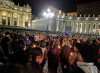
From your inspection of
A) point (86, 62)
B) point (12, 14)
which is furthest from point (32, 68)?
point (12, 14)

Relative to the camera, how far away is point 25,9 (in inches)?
2773

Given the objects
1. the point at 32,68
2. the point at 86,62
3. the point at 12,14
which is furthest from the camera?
the point at 12,14

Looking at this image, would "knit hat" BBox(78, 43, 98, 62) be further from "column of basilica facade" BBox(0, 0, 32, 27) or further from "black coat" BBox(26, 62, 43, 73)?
"column of basilica facade" BBox(0, 0, 32, 27)

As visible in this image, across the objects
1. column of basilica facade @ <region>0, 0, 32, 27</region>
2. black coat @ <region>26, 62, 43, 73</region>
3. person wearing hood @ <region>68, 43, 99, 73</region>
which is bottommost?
black coat @ <region>26, 62, 43, 73</region>

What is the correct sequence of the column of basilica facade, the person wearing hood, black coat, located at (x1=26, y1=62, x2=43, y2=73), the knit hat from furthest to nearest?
the column of basilica facade → black coat, located at (x1=26, y1=62, x2=43, y2=73) → the knit hat → the person wearing hood

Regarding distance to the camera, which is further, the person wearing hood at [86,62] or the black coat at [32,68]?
the black coat at [32,68]

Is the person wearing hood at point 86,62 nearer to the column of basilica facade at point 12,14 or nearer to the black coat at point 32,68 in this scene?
the black coat at point 32,68

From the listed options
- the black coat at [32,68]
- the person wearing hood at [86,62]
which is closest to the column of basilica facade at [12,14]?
the black coat at [32,68]

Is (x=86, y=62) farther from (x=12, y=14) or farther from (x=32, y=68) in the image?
(x=12, y=14)

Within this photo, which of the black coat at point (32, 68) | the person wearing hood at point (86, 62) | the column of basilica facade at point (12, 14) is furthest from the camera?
the column of basilica facade at point (12, 14)

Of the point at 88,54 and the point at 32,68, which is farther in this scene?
the point at 32,68

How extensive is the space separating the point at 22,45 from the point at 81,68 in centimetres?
248

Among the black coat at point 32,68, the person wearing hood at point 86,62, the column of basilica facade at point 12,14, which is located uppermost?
the column of basilica facade at point 12,14

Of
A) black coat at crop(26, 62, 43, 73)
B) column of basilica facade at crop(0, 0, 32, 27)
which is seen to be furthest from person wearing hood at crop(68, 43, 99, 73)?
column of basilica facade at crop(0, 0, 32, 27)
